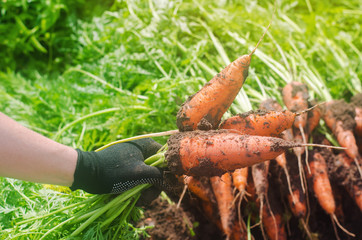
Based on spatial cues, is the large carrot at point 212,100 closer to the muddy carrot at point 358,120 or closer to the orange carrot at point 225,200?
the orange carrot at point 225,200

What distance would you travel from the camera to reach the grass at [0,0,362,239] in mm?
1817

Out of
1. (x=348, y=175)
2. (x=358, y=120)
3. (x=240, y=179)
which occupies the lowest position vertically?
(x=240, y=179)

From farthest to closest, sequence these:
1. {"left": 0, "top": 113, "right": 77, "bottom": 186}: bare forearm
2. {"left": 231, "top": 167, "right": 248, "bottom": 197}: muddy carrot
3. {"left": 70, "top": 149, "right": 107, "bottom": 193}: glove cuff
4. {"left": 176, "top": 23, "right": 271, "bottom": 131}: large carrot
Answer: {"left": 231, "top": 167, "right": 248, "bottom": 197}: muddy carrot → {"left": 176, "top": 23, "right": 271, "bottom": 131}: large carrot → {"left": 70, "top": 149, "right": 107, "bottom": 193}: glove cuff → {"left": 0, "top": 113, "right": 77, "bottom": 186}: bare forearm

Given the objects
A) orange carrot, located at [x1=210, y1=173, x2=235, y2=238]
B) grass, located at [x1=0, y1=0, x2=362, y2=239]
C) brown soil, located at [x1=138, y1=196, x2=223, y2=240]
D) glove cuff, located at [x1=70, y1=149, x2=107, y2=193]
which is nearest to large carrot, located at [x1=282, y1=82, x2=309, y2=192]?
grass, located at [x1=0, y1=0, x2=362, y2=239]

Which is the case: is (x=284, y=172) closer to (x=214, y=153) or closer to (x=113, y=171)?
(x=214, y=153)

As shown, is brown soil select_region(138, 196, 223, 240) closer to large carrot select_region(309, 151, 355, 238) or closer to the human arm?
the human arm

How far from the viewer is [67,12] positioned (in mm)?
2928

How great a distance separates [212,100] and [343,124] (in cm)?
96

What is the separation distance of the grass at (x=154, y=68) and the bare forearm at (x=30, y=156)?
38cm

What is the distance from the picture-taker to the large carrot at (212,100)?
1.35 m

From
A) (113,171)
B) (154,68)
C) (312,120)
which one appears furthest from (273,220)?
(154,68)

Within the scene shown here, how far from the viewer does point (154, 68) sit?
89.0 inches

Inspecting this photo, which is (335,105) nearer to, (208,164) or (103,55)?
(208,164)

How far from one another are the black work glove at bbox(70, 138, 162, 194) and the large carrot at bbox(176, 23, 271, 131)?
0.27 metres
